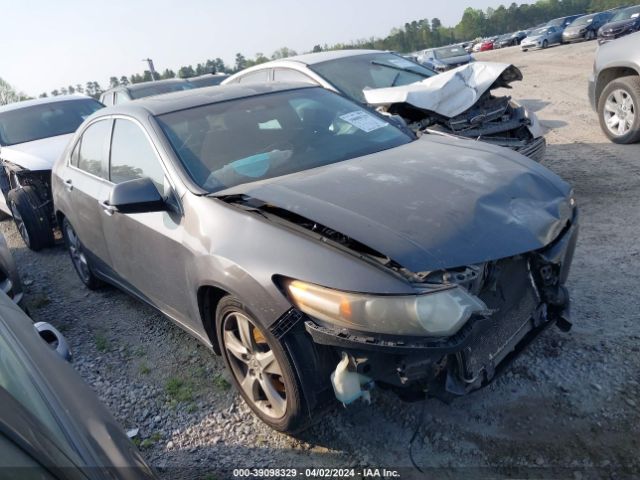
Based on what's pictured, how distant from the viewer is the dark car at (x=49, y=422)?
1.22 m

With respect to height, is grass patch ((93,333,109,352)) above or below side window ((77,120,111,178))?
below

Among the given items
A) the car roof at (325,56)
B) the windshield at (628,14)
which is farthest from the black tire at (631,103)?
the windshield at (628,14)

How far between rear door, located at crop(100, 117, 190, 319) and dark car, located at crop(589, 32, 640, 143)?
232 inches

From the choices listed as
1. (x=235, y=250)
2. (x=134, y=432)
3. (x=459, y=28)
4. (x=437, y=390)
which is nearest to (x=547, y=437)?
(x=437, y=390)

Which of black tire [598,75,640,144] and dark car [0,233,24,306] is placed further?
black tire [598,75,640,144]

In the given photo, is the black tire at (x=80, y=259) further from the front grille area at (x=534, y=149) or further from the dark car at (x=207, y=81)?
the dark car at (x=207, y=81)

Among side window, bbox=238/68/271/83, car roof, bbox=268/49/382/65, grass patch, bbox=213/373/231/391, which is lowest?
grass patch, bbox=213/373/231/391

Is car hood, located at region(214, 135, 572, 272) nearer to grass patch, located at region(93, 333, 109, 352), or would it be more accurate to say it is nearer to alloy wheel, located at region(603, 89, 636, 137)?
grass patch, located at region(93, 333, 109, 352)

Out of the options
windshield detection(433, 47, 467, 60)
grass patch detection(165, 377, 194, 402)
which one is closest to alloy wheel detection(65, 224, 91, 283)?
grass patch detection(165, 377, 194, 402)

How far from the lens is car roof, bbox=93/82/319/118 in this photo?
3539 millimetres

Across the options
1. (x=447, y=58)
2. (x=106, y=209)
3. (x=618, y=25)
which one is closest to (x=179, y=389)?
(x=106, y=209)

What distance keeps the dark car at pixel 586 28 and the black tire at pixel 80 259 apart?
32.4 m

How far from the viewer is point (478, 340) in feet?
7.47

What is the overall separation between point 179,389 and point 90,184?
5.85ft
